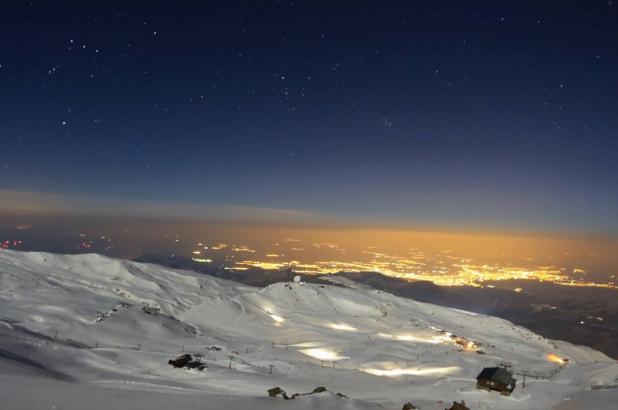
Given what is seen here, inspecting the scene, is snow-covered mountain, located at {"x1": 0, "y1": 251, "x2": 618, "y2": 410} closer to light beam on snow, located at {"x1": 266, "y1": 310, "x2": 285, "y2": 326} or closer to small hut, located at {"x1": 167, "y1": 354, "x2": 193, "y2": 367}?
light beam on snow, located at {"x1": 266, "y1": 310, "x2": 285, "y2": 326}

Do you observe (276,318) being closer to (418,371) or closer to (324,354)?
(324,354)

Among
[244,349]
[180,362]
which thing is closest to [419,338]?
[244,349]

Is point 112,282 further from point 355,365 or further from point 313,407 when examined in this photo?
point 313,407

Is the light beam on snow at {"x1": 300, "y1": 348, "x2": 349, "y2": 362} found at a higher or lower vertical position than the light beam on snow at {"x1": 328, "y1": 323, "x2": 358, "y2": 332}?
higher

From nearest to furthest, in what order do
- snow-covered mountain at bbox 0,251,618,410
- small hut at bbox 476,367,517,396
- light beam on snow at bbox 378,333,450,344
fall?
snow-covered mountain at bbox 0,251,618,410, small hut at bbox 476,367,517,396, light beam on snow at bbox 378,333,450,344

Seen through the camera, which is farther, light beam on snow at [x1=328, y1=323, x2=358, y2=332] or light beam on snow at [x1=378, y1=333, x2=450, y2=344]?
light beam on snow at [x1=328, y1=323, x2=358, y2=332]

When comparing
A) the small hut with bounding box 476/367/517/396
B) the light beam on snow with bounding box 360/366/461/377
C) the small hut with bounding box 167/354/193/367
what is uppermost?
the small hut with bounding box 476/367/517/396

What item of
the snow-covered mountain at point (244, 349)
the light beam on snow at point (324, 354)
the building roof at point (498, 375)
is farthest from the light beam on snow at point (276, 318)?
the building roof at point (498, 375)

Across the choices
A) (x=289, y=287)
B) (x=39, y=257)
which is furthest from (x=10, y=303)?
(x=289, y=287)

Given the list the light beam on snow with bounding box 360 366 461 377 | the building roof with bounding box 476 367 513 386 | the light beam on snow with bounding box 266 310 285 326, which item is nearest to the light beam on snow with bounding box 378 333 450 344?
the light beam on snow with bounding box 266 310 285 326
